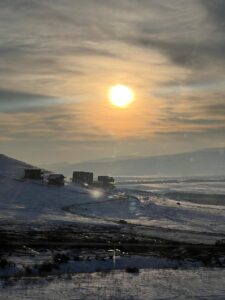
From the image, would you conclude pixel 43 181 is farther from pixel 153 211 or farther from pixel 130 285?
pixel 130 285

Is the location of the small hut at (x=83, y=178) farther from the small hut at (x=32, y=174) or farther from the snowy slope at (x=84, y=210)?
the snowy slope at (x=84, y=210)

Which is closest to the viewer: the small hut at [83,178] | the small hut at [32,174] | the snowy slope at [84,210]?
the snowy slope at [84,210]

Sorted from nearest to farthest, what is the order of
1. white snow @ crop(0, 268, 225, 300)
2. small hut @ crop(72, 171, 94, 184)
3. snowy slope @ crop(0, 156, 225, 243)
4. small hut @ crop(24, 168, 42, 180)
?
white snow @ crop(0, 268, 225, 300)
snowy slope @ crop(0, 156, 225, 243)
small hut @ crop(24, 168, 42, 180)
small hut @ crop(72, 171, 94, 184)

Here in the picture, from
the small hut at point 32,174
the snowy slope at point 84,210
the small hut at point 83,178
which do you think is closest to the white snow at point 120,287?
the snowy slope at point 84,210

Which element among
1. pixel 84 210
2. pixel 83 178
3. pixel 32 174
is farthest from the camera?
pixel 83 178

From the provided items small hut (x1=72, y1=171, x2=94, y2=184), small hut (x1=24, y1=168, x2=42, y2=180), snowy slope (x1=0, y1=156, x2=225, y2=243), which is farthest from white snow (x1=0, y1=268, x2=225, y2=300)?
small hut (x1=72, y1=171, x2=94, y2=184)

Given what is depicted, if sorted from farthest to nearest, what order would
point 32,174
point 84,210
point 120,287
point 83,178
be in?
1. point 83,178
2. point 32,174
3. point 84,210
4. point 120,287

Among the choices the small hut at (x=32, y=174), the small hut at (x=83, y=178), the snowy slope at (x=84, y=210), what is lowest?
the snowy slope at (x=84, y=210)

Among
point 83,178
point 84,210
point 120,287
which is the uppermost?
point 83,178

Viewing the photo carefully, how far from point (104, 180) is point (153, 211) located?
5700 centimetres

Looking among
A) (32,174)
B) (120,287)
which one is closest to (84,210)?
(32,174)

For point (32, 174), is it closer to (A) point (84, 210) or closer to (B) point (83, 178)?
(B) point (83, 178)

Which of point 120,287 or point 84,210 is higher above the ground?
point 84,210

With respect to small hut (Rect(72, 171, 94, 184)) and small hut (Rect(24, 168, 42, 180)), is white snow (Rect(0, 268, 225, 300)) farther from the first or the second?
small hut (Rect(72, 171, 94, 184))
